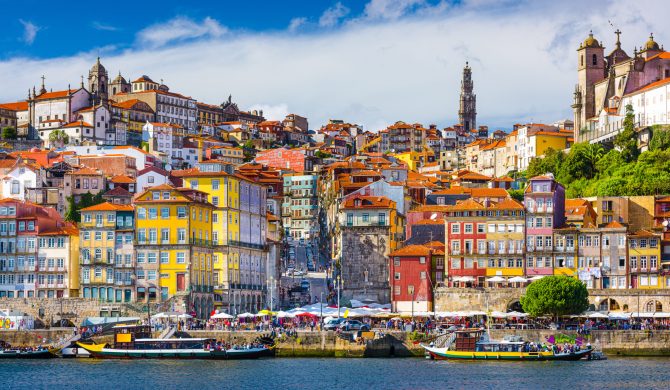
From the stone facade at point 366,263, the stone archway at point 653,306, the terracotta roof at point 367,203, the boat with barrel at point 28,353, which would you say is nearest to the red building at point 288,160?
the terracotta roof at point 367,203

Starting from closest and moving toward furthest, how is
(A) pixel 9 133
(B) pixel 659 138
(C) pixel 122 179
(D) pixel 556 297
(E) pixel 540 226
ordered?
(D) pixel 556 297 < (E) pixel 540 226 < (B) pixel 659 138 < (C) pixel 122 179 < (A) pixel 9 133

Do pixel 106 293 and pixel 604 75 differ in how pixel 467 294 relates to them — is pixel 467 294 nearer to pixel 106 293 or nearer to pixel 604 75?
pixel 106 293

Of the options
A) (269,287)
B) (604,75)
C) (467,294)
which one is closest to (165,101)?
(604,75)

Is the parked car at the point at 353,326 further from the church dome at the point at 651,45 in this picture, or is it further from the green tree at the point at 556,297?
the church dome at the point at 651,45

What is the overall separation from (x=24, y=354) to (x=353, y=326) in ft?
62.8

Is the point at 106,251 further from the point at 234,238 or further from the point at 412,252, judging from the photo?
the point at 412,252

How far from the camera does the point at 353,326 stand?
80625mm

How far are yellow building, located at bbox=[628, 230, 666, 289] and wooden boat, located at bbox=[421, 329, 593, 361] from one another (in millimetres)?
13887

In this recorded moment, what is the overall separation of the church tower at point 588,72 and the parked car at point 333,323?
59663 millimetres

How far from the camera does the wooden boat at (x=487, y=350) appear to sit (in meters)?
74.2

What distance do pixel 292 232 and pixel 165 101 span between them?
1690 inches

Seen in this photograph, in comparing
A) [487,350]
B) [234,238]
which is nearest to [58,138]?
[234,238]

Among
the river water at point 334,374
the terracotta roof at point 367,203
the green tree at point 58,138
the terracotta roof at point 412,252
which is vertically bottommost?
the river water at point 334,374

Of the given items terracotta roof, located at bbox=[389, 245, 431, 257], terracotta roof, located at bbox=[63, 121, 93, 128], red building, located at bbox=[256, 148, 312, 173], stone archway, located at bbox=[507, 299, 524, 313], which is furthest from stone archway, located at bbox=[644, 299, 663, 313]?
terracotta roof, located at bbox=[63, 121, 93, 128]
